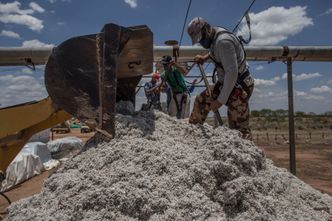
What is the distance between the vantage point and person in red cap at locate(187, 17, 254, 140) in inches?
143

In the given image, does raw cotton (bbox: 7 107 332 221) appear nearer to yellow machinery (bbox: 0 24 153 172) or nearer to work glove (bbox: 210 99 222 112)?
yellow machinery (bbox: 0 24 153 172)

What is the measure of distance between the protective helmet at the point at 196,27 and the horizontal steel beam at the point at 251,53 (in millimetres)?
3483

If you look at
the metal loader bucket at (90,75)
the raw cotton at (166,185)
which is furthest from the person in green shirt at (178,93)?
the raw cotton at (166,185)

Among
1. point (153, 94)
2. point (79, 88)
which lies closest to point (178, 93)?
point (153, 94)

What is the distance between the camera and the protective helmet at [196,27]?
12.4 ft

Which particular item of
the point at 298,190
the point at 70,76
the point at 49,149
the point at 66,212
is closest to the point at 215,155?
the point at 298,190

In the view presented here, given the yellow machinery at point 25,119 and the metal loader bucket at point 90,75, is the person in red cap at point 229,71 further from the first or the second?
the yellow machinery at point 25,119

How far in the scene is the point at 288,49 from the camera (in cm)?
720

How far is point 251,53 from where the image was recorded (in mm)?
7406

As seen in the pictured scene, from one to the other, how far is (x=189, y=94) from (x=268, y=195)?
4.89 meters

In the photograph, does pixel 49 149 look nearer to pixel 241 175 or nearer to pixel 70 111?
pixel 70 111

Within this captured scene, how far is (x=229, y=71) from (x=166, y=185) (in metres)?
1.52

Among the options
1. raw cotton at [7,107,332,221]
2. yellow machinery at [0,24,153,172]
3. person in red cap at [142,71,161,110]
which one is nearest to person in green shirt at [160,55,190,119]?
person in red cap at [142,71,161,110]

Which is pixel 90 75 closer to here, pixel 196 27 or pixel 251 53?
pixel 196 27
